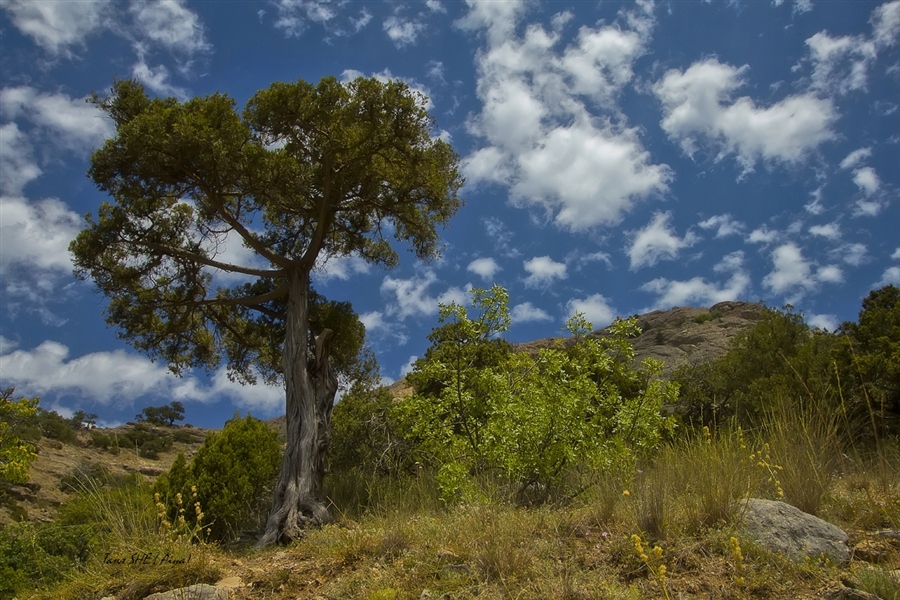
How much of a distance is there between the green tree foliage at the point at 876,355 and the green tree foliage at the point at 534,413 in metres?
6.64

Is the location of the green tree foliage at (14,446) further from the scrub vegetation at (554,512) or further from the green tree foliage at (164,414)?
the green tree foliage at (164,414)

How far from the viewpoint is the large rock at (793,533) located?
432 centimetres

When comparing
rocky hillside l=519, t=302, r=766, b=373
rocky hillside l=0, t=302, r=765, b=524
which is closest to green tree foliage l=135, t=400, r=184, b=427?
rocky hillside l=0, t=302, r=765, b=524

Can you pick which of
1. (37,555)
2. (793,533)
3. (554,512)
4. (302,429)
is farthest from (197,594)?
(302,429)

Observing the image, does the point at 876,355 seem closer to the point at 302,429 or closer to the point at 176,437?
the point at 302,429

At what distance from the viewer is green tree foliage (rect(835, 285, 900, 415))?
15.6 metres

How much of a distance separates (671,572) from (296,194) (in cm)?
1080

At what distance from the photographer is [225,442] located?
13.9 metres

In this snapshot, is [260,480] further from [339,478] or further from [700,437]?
[700,437]

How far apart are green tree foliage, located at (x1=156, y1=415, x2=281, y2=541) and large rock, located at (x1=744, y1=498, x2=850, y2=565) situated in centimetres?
1071

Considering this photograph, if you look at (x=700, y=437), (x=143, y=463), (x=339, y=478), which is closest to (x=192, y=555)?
(x=700, y=437)

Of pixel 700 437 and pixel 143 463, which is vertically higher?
pixel 143 463

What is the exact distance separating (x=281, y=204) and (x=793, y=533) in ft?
36.7

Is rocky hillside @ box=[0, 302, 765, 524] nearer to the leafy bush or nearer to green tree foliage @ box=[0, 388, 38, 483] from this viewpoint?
green tree foliage @ box=[0, 388, 38, 483]
